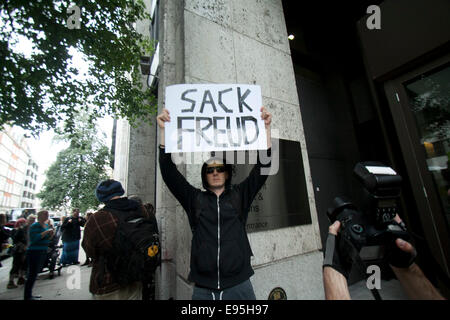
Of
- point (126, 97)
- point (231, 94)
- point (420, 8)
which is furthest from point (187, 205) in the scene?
point (126, 97)

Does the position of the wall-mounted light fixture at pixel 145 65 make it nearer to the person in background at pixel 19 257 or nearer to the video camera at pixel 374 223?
the person in background at pixel 19 257

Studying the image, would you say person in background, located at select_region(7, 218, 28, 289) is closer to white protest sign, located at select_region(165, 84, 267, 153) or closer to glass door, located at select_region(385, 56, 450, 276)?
white protest sign, located at select_region(165, 84, 267, 153)

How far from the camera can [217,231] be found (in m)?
1.58

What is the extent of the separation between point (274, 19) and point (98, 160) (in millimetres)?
7147

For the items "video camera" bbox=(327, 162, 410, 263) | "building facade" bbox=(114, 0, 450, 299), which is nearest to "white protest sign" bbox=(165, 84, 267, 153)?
"building facade" bbox=(114, 0, 450, 299)

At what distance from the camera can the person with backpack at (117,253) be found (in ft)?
6.38

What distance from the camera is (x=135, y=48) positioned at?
5.10 m

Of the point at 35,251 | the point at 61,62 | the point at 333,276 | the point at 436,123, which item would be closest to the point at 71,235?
the point at 35,251

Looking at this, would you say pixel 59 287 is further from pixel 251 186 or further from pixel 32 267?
pixel 251 186

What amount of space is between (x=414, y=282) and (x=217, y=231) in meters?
1.15

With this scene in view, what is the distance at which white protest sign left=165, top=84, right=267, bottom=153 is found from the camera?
5.87ft

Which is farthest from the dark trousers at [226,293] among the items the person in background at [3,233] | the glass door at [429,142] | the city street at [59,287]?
the person in background at [3,233]

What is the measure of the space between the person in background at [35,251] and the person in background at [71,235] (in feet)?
4.84

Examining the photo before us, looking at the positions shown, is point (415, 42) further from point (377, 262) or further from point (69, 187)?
point (69, 187)
